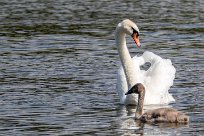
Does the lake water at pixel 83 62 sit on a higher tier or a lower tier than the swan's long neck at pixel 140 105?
lower

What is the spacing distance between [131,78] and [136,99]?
0.56 metres

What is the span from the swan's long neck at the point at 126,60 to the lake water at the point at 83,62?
26.7 inches

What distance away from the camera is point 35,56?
84.5 ft

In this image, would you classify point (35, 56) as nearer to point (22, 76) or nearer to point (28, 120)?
point (22, 76)

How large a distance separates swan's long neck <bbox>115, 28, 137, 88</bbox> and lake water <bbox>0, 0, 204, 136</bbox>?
2.22 feet

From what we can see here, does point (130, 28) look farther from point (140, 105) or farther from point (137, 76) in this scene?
point (140, 105)

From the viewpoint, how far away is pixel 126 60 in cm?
2027

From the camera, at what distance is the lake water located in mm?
17000

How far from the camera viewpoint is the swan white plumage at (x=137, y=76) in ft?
64.9

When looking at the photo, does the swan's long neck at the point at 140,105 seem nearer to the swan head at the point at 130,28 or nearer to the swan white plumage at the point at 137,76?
the swan white plumage at the point at 137,76

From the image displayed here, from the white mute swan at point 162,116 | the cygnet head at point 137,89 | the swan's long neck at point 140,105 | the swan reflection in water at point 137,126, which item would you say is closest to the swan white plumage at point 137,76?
the cygnet head at point 137,89

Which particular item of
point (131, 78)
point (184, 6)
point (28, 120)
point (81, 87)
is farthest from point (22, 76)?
point (184, 6)

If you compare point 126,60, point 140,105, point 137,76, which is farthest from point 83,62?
point 140,105

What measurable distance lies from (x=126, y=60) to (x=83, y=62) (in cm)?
452
